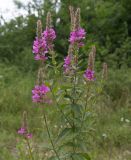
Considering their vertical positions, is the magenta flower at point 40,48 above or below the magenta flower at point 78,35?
below

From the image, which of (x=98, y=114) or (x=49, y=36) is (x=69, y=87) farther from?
(x=98, y=114)

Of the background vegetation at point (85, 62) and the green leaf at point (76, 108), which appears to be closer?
the green leaf at point (76, 108)

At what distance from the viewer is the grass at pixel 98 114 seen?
5.00m

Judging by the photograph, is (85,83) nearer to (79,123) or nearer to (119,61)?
(79,123)

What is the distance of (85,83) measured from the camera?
8.82 ft

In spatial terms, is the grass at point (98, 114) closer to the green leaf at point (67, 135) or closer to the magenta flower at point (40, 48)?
the green leaf at point (67, 135)

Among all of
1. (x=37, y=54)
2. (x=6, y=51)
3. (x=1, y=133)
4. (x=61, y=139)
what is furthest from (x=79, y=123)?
(x=6, y=51)

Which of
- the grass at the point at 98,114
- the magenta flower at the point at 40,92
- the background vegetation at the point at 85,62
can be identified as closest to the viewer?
the magenta flower at the point at 40,92

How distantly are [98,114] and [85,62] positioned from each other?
1564 millimetres

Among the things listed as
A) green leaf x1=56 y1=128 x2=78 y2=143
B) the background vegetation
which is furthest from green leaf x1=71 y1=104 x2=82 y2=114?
the background vegetation

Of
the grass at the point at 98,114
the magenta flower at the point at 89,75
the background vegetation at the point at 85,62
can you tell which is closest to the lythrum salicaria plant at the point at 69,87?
the magenta flower at the point at 89,75

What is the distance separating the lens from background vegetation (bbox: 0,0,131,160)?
17.7ft

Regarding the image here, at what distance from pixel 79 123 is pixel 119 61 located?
20.0 feet

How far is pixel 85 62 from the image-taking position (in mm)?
7457
